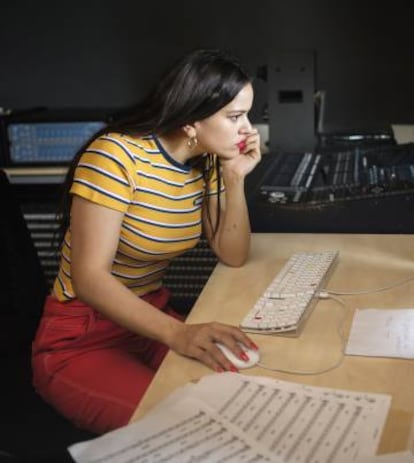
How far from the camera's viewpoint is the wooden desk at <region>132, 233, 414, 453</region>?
1.01 metres

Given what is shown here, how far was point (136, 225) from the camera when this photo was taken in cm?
143

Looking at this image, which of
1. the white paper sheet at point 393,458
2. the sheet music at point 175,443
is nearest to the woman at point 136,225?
the sheet music at point 175,443

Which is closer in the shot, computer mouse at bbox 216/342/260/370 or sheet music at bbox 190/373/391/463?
sheet music at bbox 190/373/391/463

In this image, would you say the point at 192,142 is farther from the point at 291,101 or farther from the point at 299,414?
the point at 291,101

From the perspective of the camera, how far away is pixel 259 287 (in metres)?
1.41

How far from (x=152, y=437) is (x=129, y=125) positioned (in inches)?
28.3

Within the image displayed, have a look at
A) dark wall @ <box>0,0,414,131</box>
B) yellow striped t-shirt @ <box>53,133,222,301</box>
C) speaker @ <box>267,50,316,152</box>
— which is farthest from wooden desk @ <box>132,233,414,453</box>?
dark wall @ <box>0,0,414,131</box>

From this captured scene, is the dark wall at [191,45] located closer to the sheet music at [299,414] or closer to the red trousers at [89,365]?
the red trousers at [89,365]

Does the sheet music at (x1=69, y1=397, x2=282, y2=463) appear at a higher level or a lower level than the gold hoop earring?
lower

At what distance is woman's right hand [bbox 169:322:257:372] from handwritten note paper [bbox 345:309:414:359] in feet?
0.54

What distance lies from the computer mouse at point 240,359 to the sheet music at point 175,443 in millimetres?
139

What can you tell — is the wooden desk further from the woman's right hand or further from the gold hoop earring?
the gold hoop earring

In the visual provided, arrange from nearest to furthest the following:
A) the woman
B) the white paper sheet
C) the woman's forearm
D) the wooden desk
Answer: the white paper sheet
the wooden desk
the woman
the woman's forearm

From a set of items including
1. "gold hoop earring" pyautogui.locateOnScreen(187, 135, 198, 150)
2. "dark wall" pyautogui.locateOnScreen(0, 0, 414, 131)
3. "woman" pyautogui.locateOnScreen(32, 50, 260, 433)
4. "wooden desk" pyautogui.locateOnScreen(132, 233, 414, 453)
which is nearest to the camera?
"wooden desk" pyautogui.locateOnScreen(132, 233, 414, 453)
